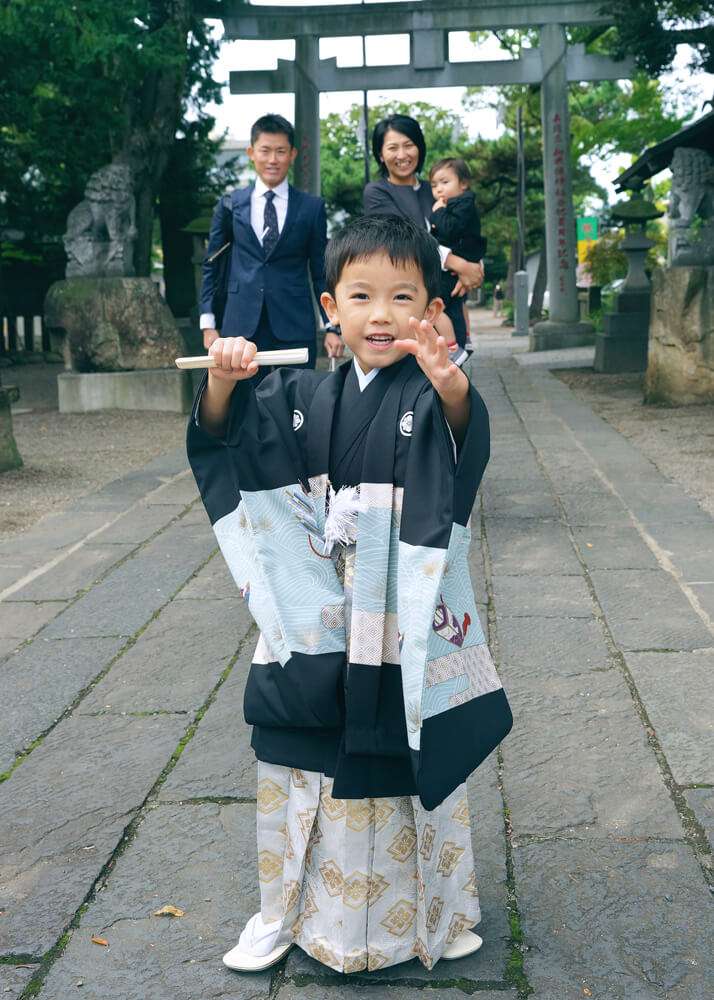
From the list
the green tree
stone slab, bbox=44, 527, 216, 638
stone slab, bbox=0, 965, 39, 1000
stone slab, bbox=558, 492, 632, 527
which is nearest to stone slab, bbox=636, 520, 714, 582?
stone slab, bbox=558, 492, 632, 527

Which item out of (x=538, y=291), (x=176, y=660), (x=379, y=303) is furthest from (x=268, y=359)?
(x=538, y=291)

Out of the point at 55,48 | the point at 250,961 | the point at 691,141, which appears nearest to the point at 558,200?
the point at 691,141

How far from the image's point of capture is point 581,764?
2.64 metres

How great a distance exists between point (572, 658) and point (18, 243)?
16361 mm

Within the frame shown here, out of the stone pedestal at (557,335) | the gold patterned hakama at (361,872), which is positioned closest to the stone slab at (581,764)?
the gold patterned hakama at (361,872)

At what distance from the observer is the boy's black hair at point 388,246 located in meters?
1.88

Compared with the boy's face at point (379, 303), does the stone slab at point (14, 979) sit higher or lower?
lower

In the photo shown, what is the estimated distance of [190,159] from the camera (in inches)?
676

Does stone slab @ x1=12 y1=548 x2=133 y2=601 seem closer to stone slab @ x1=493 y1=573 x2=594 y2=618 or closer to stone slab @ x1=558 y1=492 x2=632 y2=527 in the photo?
stone slab @ x1=493 y1=573 x2=594 y2=618

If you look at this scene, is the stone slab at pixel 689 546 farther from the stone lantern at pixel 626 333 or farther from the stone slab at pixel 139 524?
the stone lantern at pixel 626 333

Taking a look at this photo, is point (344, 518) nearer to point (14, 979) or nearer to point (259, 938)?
point (259, 938)

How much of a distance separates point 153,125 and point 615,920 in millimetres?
13063

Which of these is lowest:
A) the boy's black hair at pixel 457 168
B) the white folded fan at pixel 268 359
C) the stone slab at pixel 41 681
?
the stone slab at pixel 41 681

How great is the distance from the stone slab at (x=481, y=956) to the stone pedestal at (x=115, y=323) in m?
8.88
